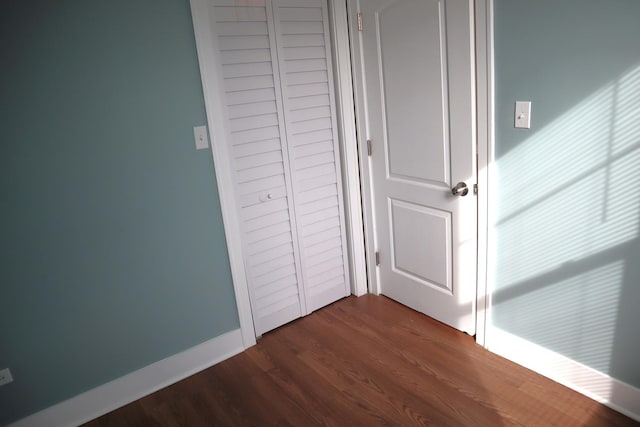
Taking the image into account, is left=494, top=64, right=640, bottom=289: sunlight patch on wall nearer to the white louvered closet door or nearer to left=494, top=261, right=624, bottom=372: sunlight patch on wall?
left=494, top=261, right=624, bottom=372: sunlight patch on wall

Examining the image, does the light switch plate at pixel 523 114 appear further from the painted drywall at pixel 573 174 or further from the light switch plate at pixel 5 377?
the light switch plate at pixel 5 377

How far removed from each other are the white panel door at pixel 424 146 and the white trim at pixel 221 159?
0.87 meters

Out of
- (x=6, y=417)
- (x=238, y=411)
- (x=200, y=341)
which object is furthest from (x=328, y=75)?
(x=6, y=417)

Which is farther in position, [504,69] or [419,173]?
[419,173]

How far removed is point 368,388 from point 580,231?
1161 mm

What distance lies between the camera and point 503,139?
6.71ft

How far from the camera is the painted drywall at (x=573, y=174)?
1650 mm

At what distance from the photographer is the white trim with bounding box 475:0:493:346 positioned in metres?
1.97

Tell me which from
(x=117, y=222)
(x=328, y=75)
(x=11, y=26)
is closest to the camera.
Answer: (x=11, y=26)

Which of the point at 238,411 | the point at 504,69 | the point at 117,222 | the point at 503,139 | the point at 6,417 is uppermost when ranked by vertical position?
the point at 504,69

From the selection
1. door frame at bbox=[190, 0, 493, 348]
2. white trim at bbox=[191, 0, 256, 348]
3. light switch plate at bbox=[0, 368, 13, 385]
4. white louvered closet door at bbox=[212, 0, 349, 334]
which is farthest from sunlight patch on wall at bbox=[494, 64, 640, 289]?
light switch plate at bbox=[0, 368, 13, 385]

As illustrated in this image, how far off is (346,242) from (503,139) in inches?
49.5

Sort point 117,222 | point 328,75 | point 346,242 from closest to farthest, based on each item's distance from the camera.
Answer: point 117,222, point 328,75, point 346,242

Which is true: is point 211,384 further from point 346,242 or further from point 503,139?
point 503,139
